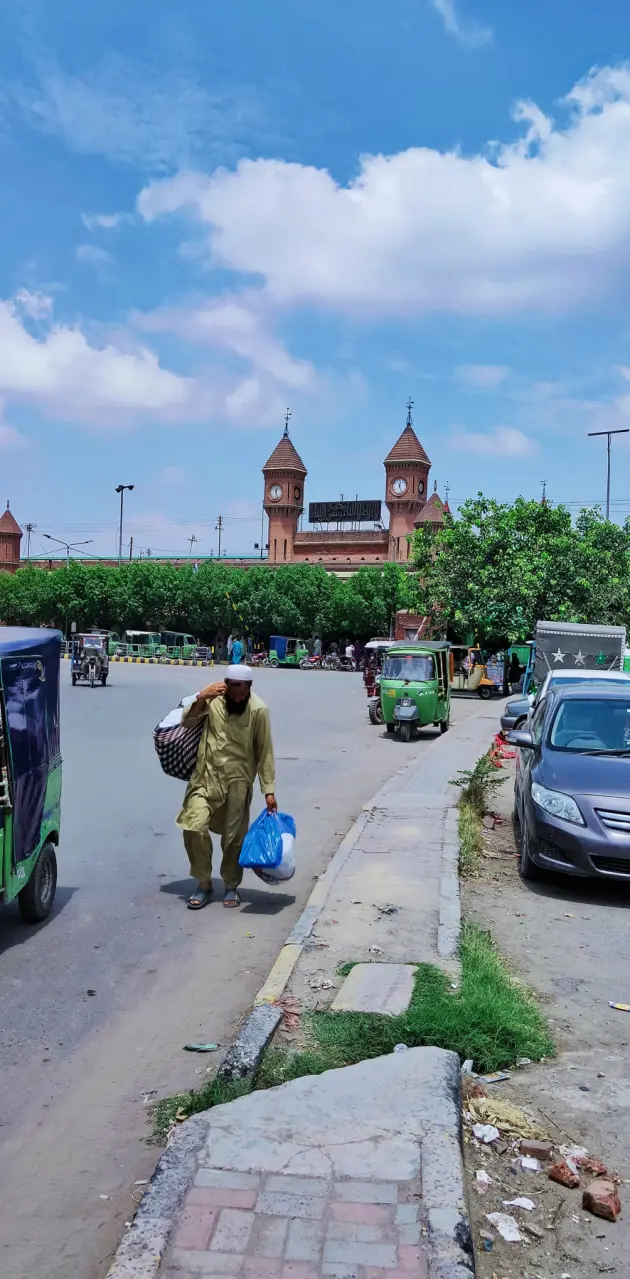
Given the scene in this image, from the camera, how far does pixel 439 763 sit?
13.9 meters

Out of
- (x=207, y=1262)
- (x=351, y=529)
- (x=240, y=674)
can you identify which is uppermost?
(x=351, y=529)

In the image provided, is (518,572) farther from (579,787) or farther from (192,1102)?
(192,1102)

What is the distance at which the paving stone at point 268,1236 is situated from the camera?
2.71m

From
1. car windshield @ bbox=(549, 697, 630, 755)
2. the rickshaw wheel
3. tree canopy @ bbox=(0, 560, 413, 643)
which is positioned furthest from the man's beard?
tree canopy @ bbox=(0, 560, 413, 643)

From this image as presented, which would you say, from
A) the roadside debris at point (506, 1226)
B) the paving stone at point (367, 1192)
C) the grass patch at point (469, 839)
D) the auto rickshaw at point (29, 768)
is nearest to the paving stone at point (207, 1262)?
the paving stone at point (367, 1192)

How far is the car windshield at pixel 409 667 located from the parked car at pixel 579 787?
1102cm

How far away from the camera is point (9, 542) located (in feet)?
321

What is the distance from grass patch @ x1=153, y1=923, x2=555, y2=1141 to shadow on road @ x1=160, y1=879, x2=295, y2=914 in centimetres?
199

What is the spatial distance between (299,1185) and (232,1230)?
0.94 ft

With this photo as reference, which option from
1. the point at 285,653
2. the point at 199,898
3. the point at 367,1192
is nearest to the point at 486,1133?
the point at 367,1192

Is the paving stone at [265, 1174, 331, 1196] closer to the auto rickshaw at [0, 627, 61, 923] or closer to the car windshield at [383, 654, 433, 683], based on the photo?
the auto rickshaw at [0, 627, 61, 923]

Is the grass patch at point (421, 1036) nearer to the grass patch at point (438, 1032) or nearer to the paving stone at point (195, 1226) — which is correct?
the grass patch at point (438, 1032)

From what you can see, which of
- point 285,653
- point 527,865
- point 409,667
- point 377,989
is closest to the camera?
point 377,989

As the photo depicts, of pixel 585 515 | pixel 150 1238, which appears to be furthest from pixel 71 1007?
pixel 585 515
